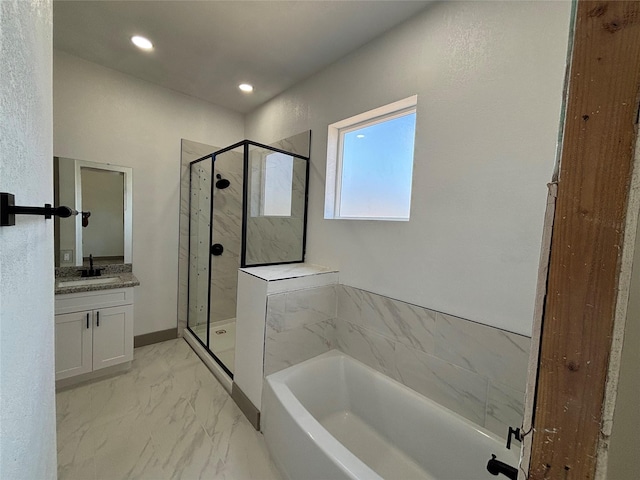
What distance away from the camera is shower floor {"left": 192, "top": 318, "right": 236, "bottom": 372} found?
2509 millimetres

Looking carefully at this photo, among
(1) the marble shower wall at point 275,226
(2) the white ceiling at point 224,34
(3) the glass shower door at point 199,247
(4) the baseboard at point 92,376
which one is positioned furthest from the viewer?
(3) the glass shower door at point 199,247

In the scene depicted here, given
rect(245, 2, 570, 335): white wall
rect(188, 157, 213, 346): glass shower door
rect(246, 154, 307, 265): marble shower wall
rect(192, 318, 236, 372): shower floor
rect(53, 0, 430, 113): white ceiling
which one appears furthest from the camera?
rect(188, 157, 213, 346): glass shower door

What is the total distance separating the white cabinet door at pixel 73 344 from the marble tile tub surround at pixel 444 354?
2.11 meters

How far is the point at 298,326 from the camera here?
1.86 meters

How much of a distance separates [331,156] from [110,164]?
2.13 metres

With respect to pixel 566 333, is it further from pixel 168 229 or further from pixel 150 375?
pixel 168 229

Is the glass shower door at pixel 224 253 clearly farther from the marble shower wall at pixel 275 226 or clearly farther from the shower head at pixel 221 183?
the marble shower wall at pixel 275 226

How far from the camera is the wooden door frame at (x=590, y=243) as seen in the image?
285 mm

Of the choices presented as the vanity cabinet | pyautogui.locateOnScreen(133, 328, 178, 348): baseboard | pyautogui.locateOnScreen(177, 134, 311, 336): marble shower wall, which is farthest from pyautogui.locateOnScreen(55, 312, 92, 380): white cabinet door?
pyautogui.locateOnScreen(177, 134, 311, 336): marble shower wall

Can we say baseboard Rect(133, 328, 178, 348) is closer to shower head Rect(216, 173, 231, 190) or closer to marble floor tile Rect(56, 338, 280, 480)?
marble floor tile Rect(56, 338, 280, 480)

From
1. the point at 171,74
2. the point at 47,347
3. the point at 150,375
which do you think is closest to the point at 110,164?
the point at 171,74

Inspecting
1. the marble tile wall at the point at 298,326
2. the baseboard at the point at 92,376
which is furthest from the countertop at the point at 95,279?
the marble tile wall at the point at 298,326

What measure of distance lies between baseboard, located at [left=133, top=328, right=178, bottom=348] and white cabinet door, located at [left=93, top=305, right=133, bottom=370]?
1.59 feet

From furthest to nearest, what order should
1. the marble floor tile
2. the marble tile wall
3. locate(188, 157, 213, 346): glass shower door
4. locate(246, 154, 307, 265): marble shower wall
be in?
locate(188, 157, 213, 346): glass shower door
locate(246, 154, 307, 265): marble shower wall
the marble tile wall
the marble floor tile
